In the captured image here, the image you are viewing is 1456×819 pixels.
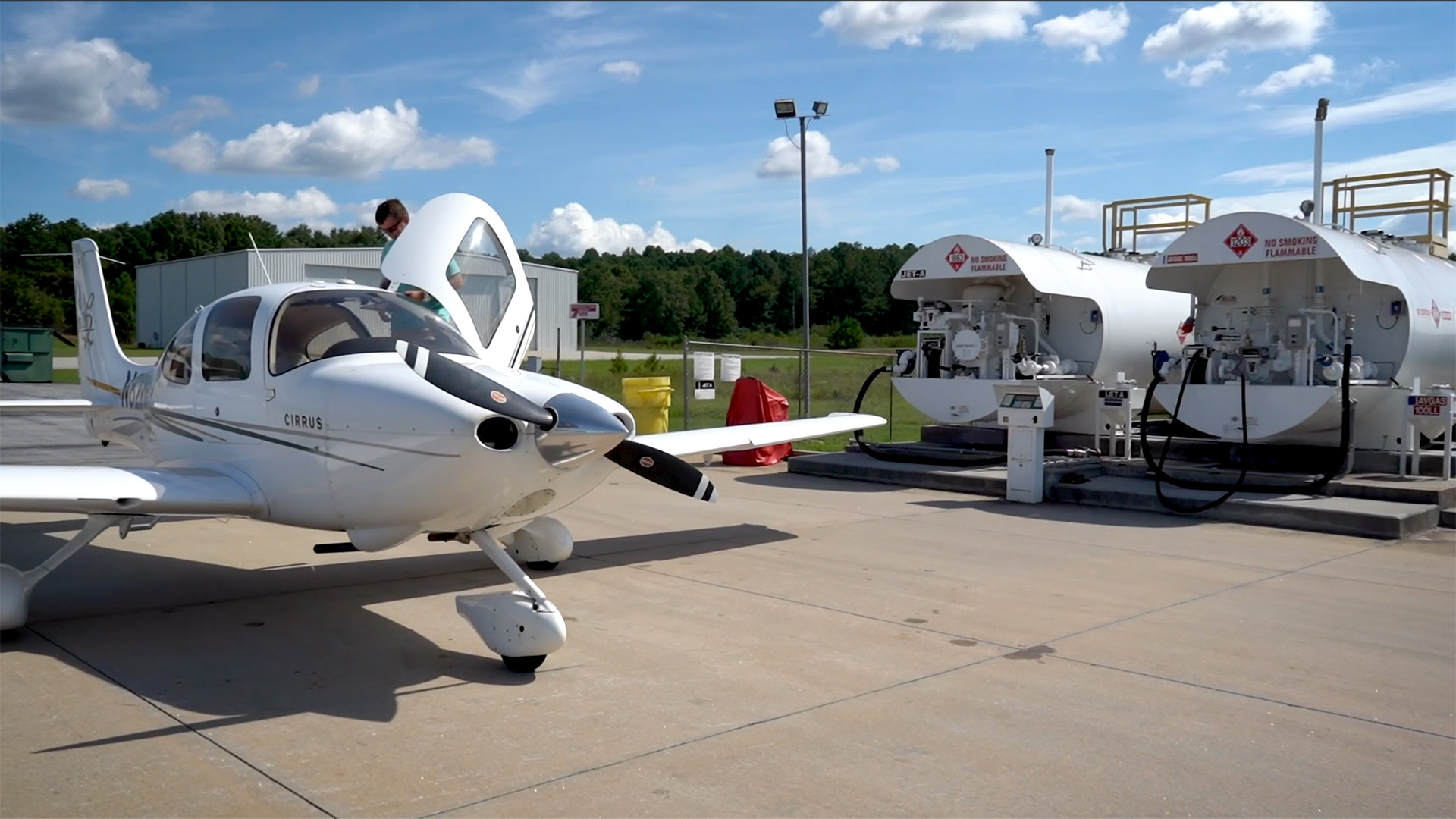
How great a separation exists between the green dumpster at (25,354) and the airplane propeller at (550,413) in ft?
107

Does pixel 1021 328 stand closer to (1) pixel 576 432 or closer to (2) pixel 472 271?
(2) pixel 472 271

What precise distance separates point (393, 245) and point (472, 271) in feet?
1.73

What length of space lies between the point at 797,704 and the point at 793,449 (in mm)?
12218

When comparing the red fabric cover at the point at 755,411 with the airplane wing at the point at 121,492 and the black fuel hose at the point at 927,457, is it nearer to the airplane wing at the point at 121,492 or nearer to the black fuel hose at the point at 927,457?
the black fuel hose at the point at 927,457

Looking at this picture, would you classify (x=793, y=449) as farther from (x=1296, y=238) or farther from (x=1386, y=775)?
(x=1386, y=775)

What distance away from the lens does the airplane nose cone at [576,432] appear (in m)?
4.98

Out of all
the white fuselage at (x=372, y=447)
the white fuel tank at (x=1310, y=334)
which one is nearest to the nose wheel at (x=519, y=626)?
the white fuselage at (x=372, y=447)

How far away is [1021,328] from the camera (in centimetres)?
1491

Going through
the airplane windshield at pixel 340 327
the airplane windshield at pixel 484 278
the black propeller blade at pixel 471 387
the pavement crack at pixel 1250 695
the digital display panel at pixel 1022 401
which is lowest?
the pavement crack at pixel 1250 695

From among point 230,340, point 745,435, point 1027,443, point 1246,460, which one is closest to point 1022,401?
point 1027,443

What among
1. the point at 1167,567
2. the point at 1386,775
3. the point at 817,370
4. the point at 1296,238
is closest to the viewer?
the point at 1386,775

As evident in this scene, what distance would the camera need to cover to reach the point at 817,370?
47906 millimetres

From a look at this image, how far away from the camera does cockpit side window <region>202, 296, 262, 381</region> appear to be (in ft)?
20.4

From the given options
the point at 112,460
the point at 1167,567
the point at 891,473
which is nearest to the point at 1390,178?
the point at 891,473
